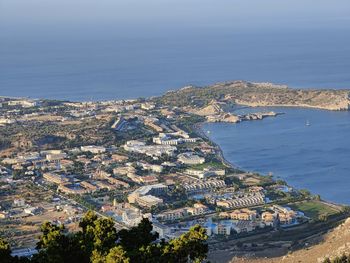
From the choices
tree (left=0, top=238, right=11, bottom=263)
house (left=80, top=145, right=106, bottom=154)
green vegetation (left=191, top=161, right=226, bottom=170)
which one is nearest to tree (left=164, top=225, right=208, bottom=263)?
tree (left=0, top=238, right=11, bottom=263)

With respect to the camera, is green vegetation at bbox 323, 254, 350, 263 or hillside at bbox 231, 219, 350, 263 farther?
hillside at bbox 231, 219, 350, 263

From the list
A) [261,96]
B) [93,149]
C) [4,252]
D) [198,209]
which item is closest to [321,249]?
[198,209]

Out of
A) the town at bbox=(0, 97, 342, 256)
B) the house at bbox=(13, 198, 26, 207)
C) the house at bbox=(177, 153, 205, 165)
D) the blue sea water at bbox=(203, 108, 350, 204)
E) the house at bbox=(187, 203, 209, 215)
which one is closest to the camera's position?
the town at bbox=(0, 97, 342, 256)

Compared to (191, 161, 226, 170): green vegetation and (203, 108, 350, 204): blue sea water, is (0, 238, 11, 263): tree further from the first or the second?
(191, 161, 226, 170): green vegetation

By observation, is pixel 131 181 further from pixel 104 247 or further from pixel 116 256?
pixel 116 256

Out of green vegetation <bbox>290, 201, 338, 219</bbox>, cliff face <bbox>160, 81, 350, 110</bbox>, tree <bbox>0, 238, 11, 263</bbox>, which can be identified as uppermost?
tree <bbox>0, 238, 11, 263</bbox>

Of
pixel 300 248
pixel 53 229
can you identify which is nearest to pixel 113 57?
pixel 300 248

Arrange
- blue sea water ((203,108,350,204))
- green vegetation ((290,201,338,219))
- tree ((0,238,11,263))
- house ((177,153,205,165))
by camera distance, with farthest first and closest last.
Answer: house ((177,153,205,165)) → blue sea water ((203,108,350,204)) → green vegetation ((290,201,338,219)) → tree ((0,238,11,263))
